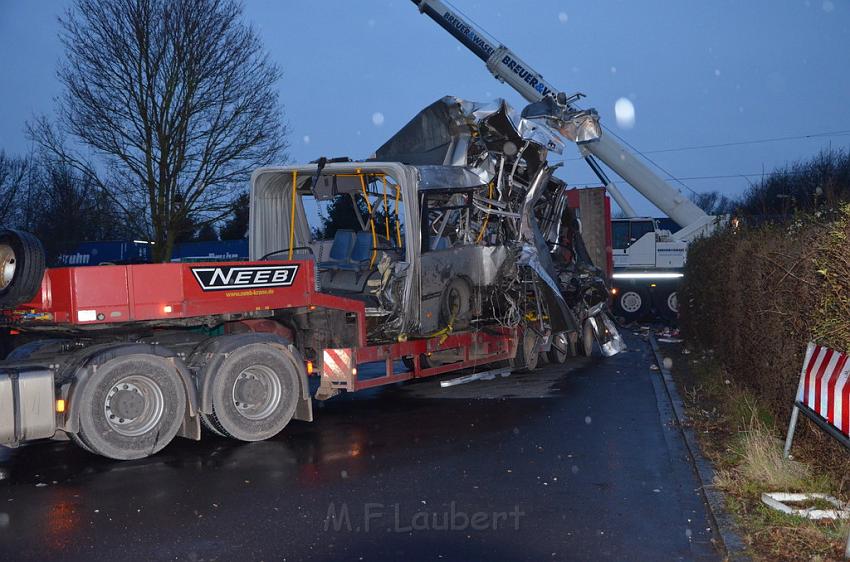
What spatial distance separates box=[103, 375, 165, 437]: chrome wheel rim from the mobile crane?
16.4 m

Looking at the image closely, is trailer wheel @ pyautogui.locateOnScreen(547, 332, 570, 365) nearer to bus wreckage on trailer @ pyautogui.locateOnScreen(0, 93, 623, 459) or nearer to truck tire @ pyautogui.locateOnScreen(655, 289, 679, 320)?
bus wreckage on trailer @ pyautogui.locateOnScreen(0, 93, 623, 459)

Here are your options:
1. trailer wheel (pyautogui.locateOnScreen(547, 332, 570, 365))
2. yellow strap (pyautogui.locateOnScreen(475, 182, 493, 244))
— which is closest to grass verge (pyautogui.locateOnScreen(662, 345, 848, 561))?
yellow strap (pyautogui.locateOnScreen(475, 182, 493, 244))

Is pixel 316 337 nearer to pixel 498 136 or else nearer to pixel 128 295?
pixel 128 295

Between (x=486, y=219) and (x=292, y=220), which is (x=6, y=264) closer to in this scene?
(x=292, y=220)

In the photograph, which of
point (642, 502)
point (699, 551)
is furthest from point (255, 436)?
point (699, 551)

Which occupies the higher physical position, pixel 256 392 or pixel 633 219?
pixel 633 219

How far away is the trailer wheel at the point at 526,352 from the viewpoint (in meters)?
15.2

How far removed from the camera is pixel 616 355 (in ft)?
60.3

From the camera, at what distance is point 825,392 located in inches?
261

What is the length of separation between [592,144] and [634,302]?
5575mm

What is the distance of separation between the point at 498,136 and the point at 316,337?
16.7 feet

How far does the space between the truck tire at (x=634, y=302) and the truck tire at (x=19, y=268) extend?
67.3ft
